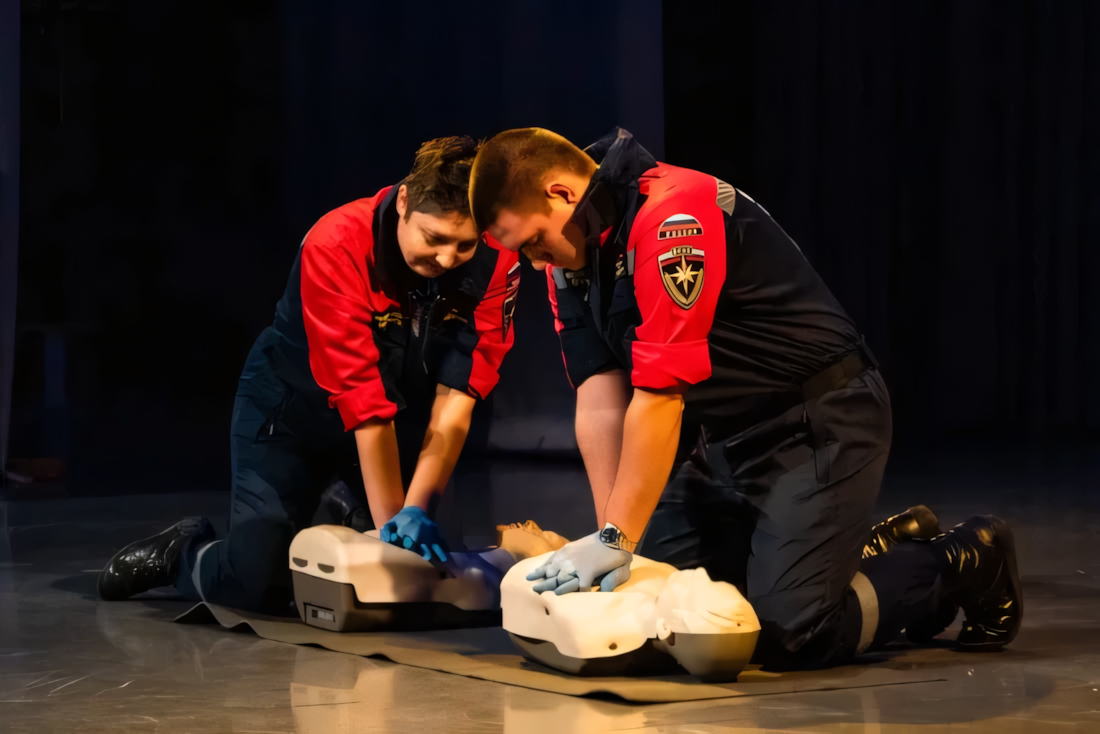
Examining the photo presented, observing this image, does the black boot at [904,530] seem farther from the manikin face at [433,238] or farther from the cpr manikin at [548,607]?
the manikin face at [433,238]

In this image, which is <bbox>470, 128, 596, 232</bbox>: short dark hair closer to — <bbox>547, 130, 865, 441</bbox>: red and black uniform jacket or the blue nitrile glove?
<bbox>547, 130, 865, 441</bbox>: red and black uniform jacket

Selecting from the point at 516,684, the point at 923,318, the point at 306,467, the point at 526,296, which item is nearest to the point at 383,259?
the point at 306,467

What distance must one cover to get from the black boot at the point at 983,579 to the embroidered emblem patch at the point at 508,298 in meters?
1.02

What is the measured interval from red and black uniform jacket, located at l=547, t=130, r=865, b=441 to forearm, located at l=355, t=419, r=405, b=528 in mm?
557

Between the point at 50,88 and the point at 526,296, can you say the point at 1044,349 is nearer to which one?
the point at 526,296

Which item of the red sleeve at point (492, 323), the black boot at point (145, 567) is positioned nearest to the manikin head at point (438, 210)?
the red sleeve at point (492, 323)

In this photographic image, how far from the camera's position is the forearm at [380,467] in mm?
2557

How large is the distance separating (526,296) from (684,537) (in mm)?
3100

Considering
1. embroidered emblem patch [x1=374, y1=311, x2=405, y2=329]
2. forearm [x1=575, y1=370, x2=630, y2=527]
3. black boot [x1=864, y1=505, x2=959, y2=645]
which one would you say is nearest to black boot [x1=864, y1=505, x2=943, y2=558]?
black boot [x1=864, y1=505, x2=959, y2=645]

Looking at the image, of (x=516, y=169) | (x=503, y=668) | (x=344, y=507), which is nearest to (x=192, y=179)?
(x=344, y=507)

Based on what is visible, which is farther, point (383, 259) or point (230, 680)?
point (383, 259)

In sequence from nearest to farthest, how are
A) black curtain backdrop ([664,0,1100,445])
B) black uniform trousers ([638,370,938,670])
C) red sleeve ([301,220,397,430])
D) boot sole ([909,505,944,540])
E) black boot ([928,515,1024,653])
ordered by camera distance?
A: black uniform trousers ([638,370,938,670]) < black boot ([928,515,1024,653]) < boot sole ([909,505,944,540]) < red sleeve ([301,220,397,430]) < black curtain backdrop ([664,0,1100,445])

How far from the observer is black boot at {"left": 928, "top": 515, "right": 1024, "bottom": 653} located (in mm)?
2205

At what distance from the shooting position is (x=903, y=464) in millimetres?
5680
